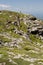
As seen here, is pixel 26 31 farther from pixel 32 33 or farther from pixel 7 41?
pixel 7 41

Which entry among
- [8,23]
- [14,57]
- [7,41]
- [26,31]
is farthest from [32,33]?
[14,57]

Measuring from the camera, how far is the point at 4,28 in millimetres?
92812

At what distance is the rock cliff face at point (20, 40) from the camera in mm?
58416

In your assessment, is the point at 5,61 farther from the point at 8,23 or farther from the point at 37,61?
the point at 8,23

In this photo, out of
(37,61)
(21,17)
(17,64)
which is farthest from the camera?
(21,17)

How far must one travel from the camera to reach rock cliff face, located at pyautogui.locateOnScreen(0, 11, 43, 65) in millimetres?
58416

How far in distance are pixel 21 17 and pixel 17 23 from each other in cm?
809

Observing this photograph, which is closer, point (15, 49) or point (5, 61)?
point (5, 61)

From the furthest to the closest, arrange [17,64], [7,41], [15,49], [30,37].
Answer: [30,37], [7,41], [15,49], [17,64]

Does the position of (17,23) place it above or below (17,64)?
→ above

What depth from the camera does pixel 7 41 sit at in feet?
255

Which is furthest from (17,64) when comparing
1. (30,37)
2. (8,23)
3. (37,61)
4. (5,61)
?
(8,23)

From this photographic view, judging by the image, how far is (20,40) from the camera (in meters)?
81.9

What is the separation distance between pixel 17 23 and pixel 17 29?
567 cm
